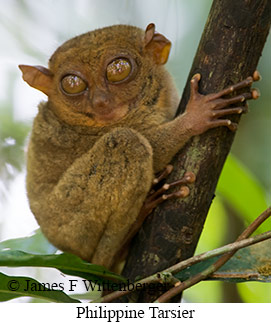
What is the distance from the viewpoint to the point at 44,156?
3479 mm

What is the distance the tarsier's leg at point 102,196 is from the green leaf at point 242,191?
0.81 m

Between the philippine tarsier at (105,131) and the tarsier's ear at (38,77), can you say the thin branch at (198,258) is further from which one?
the tarsier's ear at (38,77)

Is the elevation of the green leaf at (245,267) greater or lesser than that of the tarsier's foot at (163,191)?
lesser

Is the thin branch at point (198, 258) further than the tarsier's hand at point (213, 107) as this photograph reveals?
No

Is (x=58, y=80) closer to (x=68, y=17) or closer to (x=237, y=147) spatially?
(x=68, y=17)

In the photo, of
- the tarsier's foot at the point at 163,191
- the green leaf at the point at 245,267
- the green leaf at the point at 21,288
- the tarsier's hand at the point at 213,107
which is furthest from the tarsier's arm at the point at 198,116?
Result: the green leaf at the point at 21,288

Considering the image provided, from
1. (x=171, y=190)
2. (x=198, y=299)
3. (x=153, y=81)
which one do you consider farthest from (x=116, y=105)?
(x=198, y=299)

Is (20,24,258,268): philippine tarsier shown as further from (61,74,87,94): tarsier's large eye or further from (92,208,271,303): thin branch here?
(92,208,271,303): thin branch

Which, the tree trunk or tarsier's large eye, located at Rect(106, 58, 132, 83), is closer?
the tree trunk

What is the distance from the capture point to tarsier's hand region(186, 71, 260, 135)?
281cm

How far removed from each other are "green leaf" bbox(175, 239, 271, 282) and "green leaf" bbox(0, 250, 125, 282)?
1.42 ft

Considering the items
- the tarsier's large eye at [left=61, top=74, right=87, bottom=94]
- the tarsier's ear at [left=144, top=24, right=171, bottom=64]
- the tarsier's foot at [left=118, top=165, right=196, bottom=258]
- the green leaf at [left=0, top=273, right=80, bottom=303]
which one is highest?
the tarsier's ear at [left=144, top=24, right=171, bottom=64]

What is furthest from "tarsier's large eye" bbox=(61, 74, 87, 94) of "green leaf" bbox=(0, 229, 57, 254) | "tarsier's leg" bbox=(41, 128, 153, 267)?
"green leaf" bbox=(0, 229, 57, 254)

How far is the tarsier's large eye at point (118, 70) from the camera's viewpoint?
11.1ft
